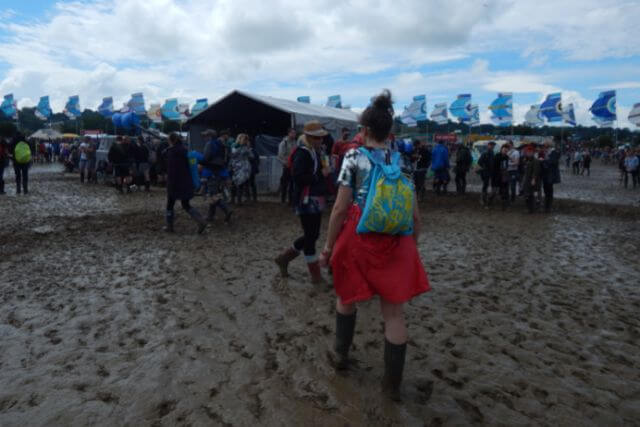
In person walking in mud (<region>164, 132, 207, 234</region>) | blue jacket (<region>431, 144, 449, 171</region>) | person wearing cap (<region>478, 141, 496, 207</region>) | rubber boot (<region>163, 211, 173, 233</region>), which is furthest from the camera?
blue jacket (<region>431, 144, 449, 171</region>)

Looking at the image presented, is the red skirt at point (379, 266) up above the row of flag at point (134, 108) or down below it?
below

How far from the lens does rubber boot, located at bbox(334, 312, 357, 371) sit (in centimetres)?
315

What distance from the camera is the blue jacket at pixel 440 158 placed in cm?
1505

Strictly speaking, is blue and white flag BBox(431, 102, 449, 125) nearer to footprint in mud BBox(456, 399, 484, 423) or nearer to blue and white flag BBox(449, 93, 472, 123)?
blue and white flag BBox(449, 93, 472, 123)

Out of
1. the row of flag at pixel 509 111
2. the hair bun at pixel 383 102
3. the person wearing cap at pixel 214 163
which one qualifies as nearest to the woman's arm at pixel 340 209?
the hair bun at pixel 383 102

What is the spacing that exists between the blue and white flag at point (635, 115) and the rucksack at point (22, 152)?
29.3 m

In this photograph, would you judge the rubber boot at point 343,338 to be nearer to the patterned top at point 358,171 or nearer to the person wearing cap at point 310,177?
the patterned top at point 358,171

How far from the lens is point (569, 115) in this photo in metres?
36.9

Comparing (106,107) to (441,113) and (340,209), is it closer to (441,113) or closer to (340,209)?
(441,113)

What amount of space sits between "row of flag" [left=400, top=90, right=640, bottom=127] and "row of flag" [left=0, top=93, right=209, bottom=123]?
18497mm

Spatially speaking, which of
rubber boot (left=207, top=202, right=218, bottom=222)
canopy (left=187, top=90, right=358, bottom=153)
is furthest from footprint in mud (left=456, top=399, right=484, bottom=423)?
canopy (left=187, top=90, right=358, bottom=153)

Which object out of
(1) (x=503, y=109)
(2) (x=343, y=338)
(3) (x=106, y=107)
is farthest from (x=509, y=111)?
(2) (x=343, y=338)

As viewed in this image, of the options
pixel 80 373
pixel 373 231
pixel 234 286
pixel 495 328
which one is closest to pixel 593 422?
pixel 495 328

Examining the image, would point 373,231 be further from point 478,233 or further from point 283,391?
point 478,233
